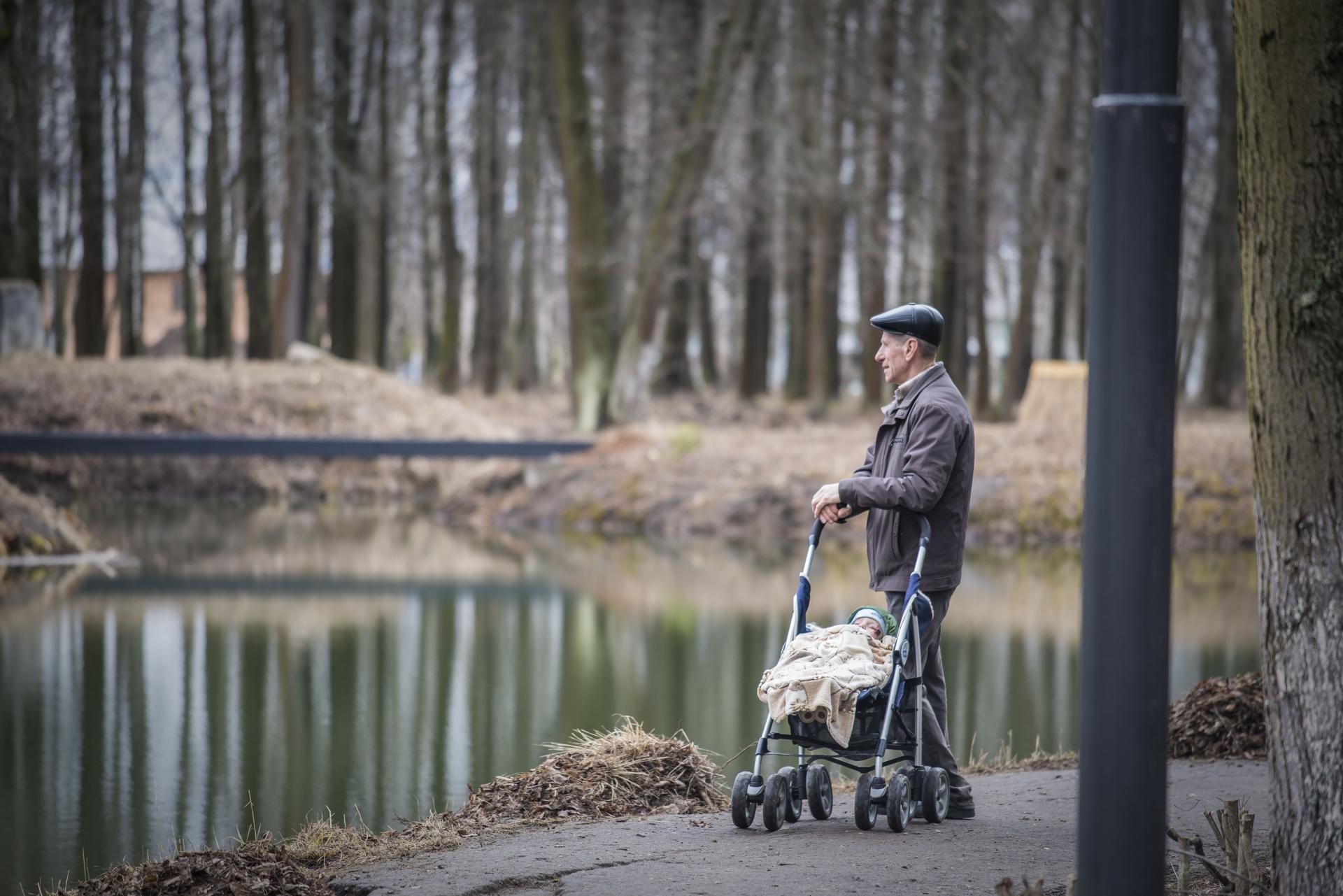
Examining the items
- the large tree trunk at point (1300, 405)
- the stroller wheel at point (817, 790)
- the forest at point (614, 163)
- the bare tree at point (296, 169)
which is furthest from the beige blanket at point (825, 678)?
the bare tree at point (296, 169)

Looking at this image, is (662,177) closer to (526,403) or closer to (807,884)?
(526,403)

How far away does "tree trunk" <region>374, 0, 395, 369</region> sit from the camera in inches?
1439

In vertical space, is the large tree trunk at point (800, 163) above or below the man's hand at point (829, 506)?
above

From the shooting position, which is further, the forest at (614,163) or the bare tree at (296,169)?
the bare tree at (296,169)

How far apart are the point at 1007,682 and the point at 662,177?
1853 centimetres

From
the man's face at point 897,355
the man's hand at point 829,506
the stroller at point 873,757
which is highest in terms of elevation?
the man's face at point 897,355

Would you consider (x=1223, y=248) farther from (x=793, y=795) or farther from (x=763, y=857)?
(x=763, y=857)

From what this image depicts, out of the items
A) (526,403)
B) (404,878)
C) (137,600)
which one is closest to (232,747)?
(404,878)

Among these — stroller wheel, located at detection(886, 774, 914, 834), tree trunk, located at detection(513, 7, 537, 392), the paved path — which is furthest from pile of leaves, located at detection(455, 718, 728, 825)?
tree trunk, located at detection(513, 7, 537, 392)

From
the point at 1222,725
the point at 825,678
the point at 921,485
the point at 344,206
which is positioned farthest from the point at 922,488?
the point at 344,206

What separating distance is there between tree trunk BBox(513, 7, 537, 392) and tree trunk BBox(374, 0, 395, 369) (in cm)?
312

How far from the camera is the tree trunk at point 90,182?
3538cm

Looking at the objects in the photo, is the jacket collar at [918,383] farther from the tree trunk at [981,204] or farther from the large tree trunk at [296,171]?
the large tree trunk at [296,171]

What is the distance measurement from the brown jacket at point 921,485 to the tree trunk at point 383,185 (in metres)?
30.0
